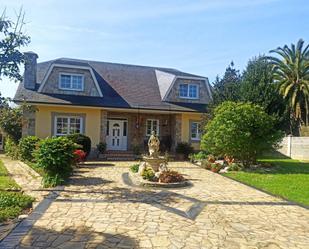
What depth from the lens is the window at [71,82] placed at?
966 inches

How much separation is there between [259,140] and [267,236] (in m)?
12.2

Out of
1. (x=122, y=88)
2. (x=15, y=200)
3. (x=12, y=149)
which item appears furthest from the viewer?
Answer: (x=122, y=88)

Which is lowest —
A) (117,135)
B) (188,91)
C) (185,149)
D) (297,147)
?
(185,149)

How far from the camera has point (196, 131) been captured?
89.8 ft

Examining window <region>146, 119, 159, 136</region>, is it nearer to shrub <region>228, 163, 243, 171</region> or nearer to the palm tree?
shrub <region>228, 163, 243, 171</region>

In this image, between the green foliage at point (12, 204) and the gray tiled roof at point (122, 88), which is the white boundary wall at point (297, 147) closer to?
the gray tiled roof at point (122, 88)

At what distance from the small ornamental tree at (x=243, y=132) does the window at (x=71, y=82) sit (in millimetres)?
10168

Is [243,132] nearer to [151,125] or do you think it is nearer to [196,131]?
[196,131]

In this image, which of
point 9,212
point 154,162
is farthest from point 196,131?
point 9,212

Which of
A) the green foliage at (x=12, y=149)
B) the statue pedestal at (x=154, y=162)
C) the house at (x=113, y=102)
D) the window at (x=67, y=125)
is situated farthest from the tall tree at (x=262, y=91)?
the green foliage at (x=12, y=149)

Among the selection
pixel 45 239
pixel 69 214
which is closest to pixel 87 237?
pixel 45 239

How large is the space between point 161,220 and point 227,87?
16.7 metres

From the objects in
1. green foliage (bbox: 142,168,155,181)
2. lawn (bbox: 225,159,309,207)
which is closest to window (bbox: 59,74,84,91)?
lawn (bbox: 225,159,309,207)

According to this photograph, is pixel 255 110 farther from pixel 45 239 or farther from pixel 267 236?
pixel 45 239
